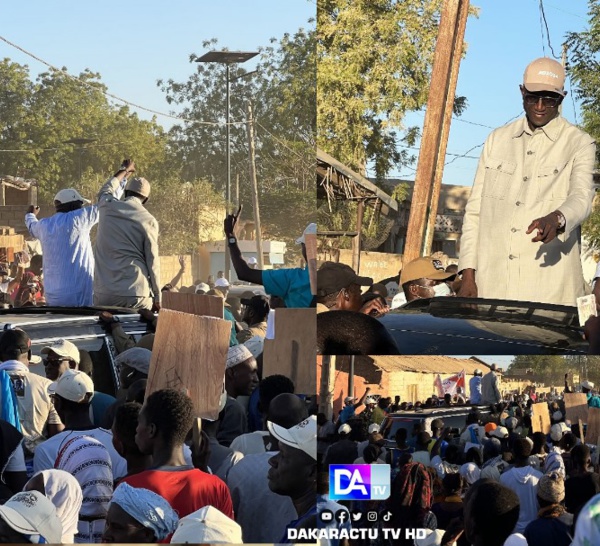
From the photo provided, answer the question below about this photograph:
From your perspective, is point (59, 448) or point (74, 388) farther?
point (74, 388)

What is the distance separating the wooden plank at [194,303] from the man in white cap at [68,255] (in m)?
2.34

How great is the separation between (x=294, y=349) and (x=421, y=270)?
4.68 ft

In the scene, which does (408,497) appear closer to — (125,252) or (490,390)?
(490,390)

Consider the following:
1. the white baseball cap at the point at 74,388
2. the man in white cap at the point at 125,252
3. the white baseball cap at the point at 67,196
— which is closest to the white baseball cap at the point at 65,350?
the white baseball cap at the point at 74,388

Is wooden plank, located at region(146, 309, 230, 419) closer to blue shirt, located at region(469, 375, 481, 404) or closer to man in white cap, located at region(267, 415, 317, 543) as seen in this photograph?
man in white cap, located at region(267, 415, 317, 543)

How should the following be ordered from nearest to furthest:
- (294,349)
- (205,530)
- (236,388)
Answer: (205,530) → (294,349) → (236,388)

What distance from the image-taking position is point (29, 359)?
6887 mm

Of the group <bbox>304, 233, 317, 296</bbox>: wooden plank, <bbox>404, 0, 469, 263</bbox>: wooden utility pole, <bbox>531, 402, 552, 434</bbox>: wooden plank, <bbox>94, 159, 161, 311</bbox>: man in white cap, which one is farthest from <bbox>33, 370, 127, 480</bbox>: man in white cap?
<bbox>94, 159, 161, 311</bbox>: man in white cap

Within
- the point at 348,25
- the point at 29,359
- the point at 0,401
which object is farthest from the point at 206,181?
the point at 348,25

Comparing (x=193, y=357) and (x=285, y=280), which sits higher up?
(x=285, y=280)

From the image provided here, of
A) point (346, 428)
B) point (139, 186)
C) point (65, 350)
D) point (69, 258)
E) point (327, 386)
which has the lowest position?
point (65, 350)

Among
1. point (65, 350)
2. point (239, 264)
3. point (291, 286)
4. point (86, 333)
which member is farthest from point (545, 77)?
point (86, 333)

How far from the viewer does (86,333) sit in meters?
7.29

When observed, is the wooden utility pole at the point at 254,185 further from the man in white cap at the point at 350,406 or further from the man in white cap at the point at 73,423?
the man in white cap at the point at 350,406
